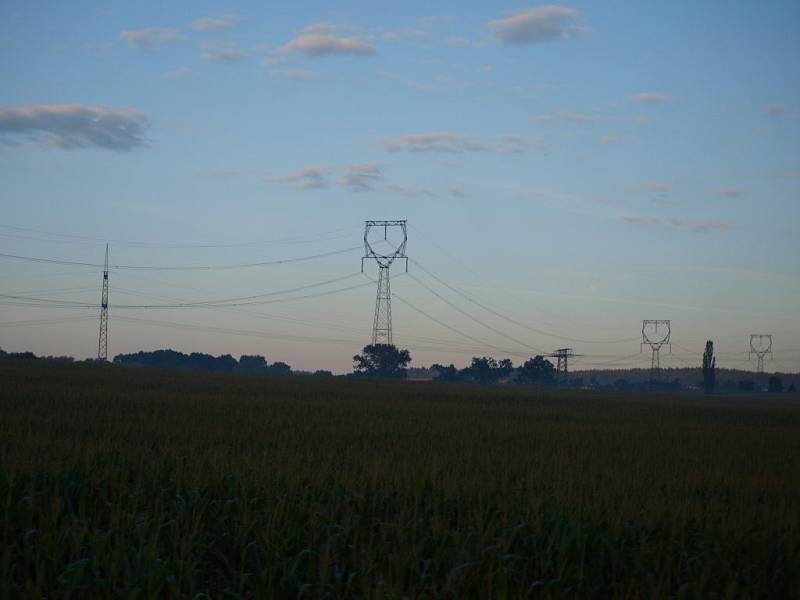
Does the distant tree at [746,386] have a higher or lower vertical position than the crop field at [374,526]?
lower

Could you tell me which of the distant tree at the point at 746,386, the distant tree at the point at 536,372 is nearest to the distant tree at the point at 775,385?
the distant tree at the point at 746,386

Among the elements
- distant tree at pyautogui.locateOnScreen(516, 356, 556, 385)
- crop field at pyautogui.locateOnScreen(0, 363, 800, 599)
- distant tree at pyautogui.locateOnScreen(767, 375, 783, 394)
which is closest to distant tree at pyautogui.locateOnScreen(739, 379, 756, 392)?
distant tree at pyautogui.locateOnScreen(767, 375, 783, 394)

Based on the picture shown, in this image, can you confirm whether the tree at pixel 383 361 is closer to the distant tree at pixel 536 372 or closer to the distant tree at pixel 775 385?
the distant tree at pixel 536 372

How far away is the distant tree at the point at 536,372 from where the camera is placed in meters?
163

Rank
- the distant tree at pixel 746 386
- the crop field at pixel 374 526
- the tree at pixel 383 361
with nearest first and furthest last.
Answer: the crop field at pixel 374 526
the tree at pixel 383 361
the distant tree at pixel 746 386

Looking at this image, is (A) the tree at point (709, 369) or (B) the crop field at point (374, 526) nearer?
(B) the crop field at point (374, 526)

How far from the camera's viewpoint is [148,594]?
21.8 feet

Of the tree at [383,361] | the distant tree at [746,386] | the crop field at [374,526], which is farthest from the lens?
the distant tree at [746,386]

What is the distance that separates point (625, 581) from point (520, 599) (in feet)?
6.36

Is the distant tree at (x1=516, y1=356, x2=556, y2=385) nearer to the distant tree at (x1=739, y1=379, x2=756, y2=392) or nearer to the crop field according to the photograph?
the distant tree at (x1=739, y1=379, x2=756, y2=392)

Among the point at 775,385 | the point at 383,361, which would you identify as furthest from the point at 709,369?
the point at 383,361

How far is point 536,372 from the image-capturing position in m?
163

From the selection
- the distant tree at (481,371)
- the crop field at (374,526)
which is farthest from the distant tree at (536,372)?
the crop field at (374,526)

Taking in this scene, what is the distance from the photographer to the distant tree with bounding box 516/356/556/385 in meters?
163
